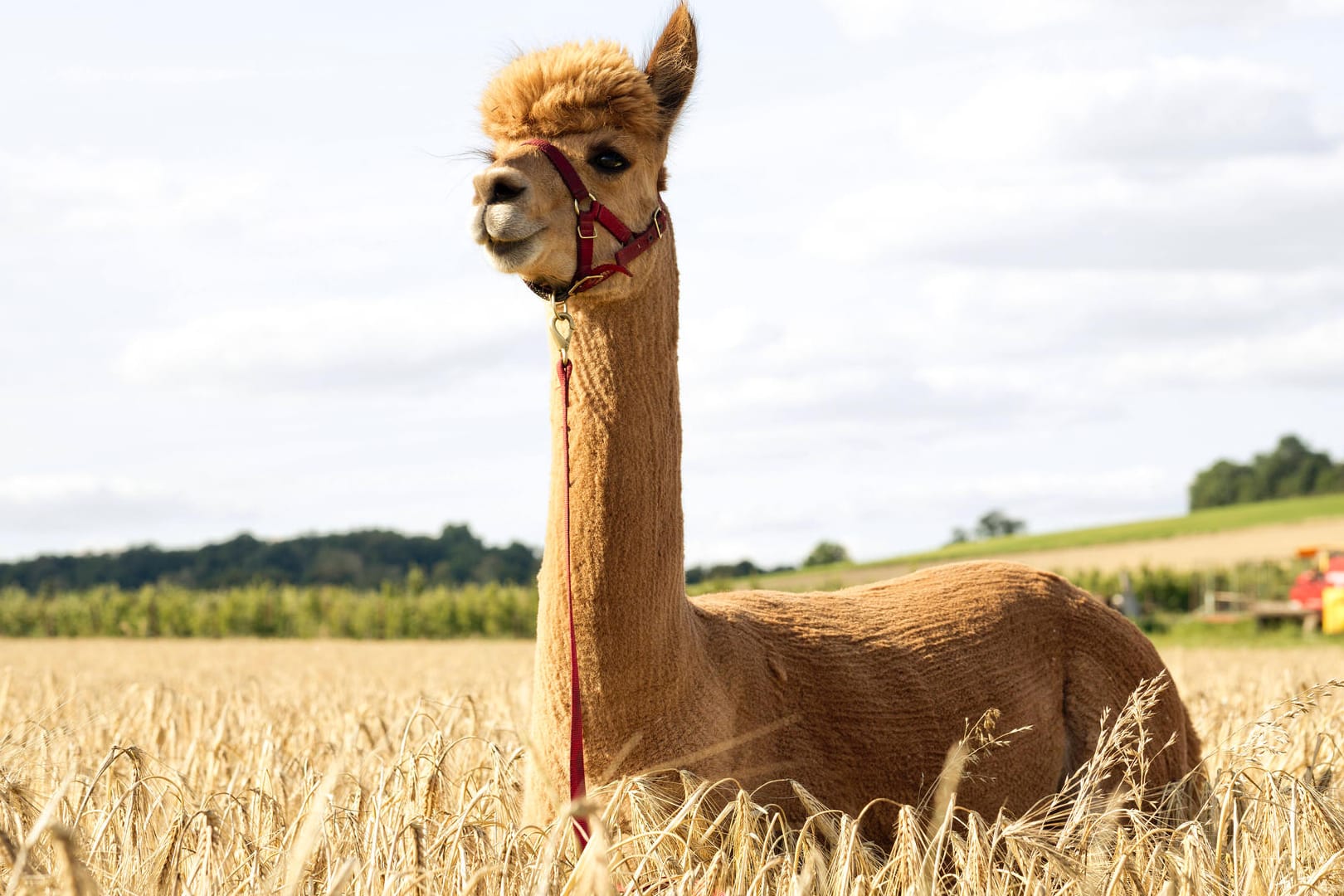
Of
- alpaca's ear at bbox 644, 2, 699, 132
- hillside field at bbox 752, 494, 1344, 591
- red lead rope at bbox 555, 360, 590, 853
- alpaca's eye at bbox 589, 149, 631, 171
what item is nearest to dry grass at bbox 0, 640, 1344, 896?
red lead rope at bbox 555, 360, 590, 853

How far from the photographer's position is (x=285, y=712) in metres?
8.83

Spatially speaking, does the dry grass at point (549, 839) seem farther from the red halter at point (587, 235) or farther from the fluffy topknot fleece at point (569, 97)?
the fluffy topknot fleece at point (569, 97)

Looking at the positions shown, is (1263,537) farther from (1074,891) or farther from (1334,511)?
(1074,891)

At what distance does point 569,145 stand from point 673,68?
0.69 m

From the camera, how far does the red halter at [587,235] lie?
3922mm

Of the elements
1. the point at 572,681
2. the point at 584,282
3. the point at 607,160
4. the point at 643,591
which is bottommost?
the point at 572,681

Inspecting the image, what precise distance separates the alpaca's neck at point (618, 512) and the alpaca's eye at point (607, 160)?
1.00 feet

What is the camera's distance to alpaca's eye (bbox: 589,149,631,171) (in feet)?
13.5

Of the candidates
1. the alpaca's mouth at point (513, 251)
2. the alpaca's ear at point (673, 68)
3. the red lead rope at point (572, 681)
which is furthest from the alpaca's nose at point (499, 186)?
the alpaca's ear at point (673, 68)

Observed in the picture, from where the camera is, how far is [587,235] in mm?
3920

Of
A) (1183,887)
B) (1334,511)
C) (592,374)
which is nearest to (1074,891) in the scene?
(1183,887)

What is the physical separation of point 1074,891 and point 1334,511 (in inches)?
3189

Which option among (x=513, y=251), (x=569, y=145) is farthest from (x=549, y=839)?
(x=569, y=145)

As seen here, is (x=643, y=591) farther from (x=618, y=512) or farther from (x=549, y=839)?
(x=549, y=839)
